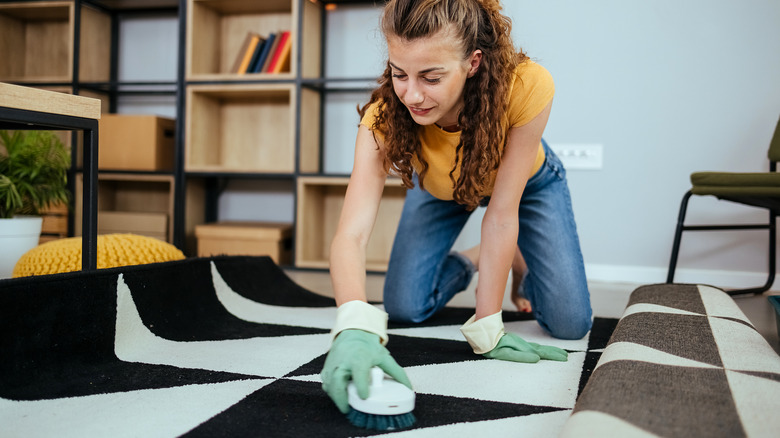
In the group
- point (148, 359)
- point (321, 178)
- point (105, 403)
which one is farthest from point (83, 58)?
point (105, 403)

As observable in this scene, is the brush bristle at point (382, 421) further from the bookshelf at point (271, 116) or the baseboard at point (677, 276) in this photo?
the baseboard at point (677, 276)

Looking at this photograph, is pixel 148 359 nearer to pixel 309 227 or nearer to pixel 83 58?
pixel 309 227

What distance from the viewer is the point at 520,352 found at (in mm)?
1073

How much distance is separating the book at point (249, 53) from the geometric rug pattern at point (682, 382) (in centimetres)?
212

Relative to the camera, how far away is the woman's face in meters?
0.89

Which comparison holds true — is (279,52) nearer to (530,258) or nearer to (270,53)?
(270,53)

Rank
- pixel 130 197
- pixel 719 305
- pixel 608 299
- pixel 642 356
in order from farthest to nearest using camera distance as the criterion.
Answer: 1. pixel 130 197
2. pixel 608 299
3. pixel 719 305
4. pixel 642 356

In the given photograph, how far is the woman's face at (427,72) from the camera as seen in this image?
892mm

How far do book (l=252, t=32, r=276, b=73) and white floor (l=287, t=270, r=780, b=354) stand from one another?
92cm

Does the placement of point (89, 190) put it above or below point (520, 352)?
above

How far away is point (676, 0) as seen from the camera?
2.41m

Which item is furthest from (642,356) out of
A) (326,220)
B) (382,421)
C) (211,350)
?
(326,220)

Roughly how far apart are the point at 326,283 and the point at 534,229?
101 cm

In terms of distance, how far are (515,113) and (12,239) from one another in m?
1.45
